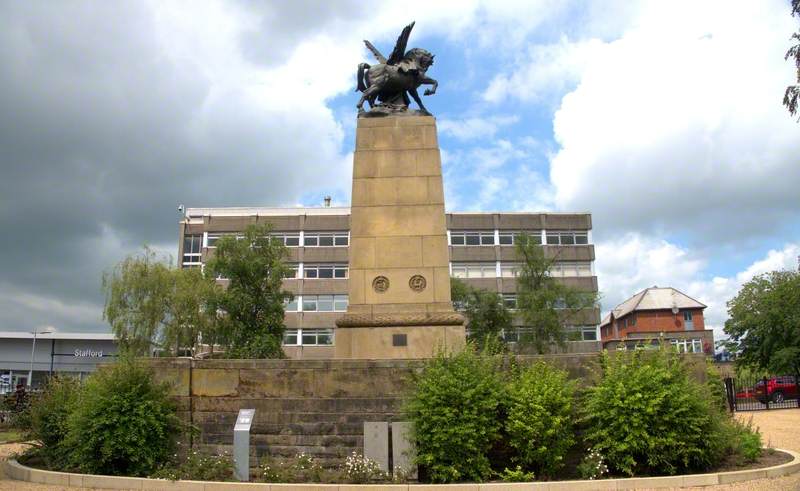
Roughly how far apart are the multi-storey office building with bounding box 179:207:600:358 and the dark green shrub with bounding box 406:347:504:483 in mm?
50743

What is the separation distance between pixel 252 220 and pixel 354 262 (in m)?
50.5

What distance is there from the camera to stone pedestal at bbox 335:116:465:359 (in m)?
15.4

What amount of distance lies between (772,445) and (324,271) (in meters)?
50.7

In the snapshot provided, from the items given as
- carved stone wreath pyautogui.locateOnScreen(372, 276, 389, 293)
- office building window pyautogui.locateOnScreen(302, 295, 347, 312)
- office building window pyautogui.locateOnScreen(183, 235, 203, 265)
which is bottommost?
carved stone wreath pyautogui.locateOnScreen(372, 276, 389, 293)

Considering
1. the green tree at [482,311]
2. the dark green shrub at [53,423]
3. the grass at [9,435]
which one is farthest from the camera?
the green tree at [482,311]

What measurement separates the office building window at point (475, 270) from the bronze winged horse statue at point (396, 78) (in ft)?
156

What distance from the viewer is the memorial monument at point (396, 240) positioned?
15.4 meters

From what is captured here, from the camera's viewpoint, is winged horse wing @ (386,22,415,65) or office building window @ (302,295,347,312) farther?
office building window @ (302,295,347,312)

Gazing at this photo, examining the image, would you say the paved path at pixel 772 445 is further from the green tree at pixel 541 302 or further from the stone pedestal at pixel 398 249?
the green tree at pixel 541 302

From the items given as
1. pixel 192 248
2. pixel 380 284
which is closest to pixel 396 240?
pixel 380 284

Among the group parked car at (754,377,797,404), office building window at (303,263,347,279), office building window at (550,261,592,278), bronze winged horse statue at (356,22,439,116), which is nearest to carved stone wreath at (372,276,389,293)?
bronze winged horse statue at (356,22,439,116)

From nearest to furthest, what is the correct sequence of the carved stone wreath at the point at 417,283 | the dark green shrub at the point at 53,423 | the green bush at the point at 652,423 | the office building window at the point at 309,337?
the green bush at the point at 652,423, the dark green shrub at the point at 53,423, the carved stone wreath at the point at 417,283, the office building window at the point at 309,337

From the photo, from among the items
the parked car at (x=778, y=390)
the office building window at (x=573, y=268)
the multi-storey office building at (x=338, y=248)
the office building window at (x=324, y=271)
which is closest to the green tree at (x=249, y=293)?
the multi-storey office building at (x=338, y=248)

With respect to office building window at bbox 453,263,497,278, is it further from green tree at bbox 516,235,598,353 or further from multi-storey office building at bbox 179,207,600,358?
green tree at bbox 516,235,598,353
